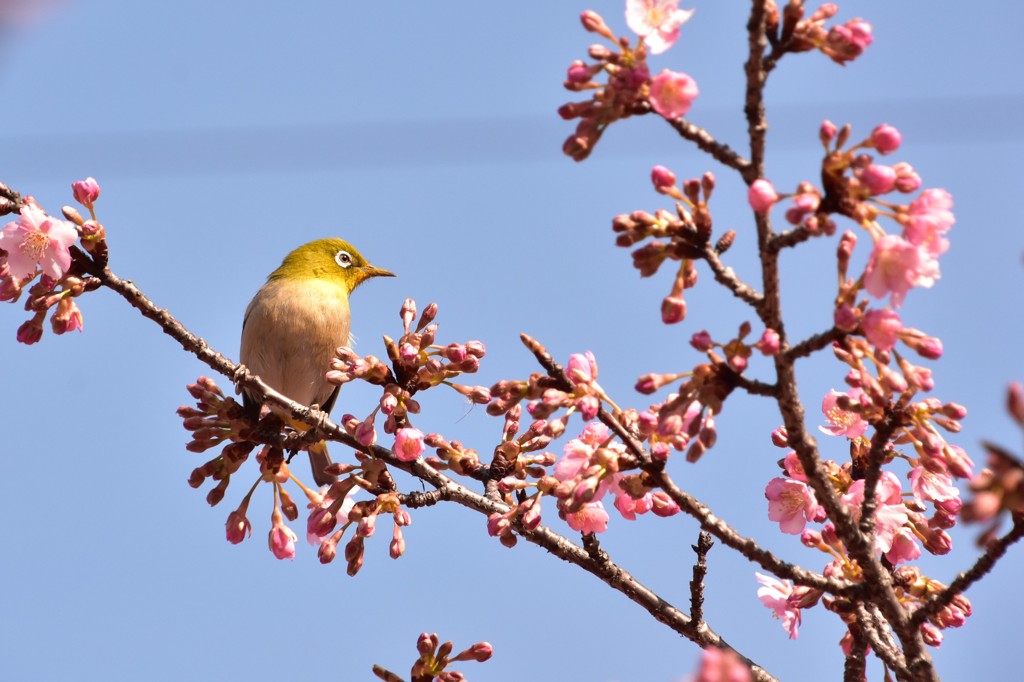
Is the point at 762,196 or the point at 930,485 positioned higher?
the point at 762,196

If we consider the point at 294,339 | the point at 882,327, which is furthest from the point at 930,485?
the point at 294,339

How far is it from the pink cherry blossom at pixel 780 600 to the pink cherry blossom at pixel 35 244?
2.98 metres

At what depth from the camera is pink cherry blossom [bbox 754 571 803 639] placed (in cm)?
398

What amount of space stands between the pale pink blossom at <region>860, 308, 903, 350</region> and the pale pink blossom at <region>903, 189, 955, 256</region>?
21 centimetres

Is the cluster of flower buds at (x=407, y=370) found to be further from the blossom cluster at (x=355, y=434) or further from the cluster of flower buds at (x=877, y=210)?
the cluster of flower buds at (x=877, y=210)

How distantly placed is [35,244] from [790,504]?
3034 millimetres

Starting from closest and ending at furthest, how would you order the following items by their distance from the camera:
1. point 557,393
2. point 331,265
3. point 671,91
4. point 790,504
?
point 671,91 < point 557,393 < point 790,504 < point 331,265

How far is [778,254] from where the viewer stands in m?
2.98

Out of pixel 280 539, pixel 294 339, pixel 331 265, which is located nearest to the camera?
pixel 280 539

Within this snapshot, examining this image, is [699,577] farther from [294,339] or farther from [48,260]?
[294,339]

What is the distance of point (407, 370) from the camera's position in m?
4.39

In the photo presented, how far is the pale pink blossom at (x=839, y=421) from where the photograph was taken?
12.4 feet

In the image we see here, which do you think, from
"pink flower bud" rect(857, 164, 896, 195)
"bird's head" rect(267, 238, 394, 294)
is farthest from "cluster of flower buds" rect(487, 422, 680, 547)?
"bird's head" rect(267, 238, 394, 294)

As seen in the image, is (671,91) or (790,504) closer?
(671,91)
